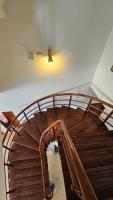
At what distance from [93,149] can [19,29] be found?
9.20 feet

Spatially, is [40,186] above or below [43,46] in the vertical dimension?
below

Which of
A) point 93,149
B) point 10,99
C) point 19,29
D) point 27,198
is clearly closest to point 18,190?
point 27,198

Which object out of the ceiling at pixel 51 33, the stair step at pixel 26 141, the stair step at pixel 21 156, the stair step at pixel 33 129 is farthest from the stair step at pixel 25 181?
the ceiling at pixel 51 33

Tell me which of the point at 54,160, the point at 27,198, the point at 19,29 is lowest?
the point at 27,198

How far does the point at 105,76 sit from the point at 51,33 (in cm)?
174

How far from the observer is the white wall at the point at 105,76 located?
15.1 feet

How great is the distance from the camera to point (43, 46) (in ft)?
14.8

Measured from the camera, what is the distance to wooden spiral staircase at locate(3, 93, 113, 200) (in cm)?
239

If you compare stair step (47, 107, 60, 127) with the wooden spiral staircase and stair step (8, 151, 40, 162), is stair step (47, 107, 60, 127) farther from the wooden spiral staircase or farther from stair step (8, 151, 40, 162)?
stair step (8, 151, 40, 162)

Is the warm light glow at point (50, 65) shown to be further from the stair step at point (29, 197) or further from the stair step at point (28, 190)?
the stair step at point (29, 197)

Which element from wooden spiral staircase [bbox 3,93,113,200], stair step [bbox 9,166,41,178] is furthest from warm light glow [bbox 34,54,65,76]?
stair step [bbox 9,166,41,178]

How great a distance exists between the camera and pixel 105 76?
4977 mm

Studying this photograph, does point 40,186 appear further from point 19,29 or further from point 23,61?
point 19,29

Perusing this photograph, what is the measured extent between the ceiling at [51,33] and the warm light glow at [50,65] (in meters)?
0.11
